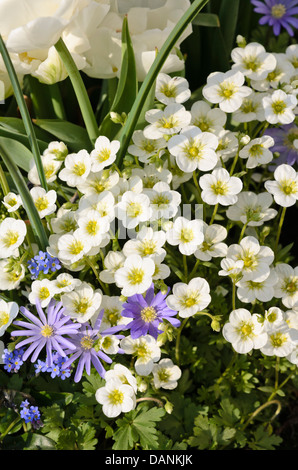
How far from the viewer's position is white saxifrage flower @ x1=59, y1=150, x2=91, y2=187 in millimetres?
849

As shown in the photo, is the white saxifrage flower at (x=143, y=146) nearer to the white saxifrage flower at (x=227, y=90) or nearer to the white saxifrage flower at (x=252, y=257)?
the white saxifrage flower at (x=227, y=90)

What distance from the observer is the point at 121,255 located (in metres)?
0.84

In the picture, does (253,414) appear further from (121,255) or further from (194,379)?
(121,255)

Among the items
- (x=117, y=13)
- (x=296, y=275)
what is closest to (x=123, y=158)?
(x=117, y=13)

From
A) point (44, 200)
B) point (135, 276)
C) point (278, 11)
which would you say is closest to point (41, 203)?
point (44, 200)

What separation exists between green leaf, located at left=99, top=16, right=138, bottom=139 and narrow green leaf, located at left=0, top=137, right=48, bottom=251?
22cm

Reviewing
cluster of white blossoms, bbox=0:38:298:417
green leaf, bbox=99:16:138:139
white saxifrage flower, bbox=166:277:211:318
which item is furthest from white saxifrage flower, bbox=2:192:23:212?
white saxifrage flower, bbox=166:277:211:318

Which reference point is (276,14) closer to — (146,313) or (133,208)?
(133,208)

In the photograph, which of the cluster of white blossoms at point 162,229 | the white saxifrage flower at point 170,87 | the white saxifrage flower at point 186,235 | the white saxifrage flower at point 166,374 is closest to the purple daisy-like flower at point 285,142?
the cluster of white blossoms at point 162,229

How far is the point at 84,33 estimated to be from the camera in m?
0.82

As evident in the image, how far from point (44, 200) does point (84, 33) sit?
28cm

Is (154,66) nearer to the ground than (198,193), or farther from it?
farther from it

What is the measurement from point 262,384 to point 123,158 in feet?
1.74
